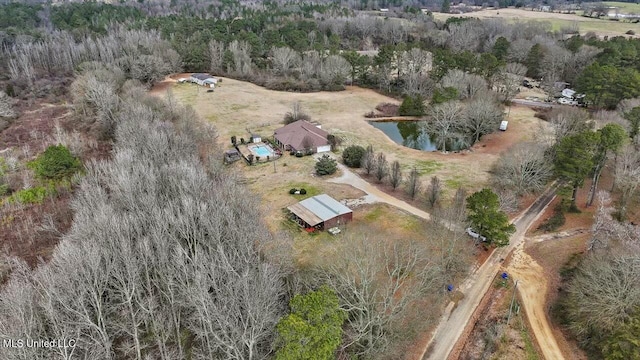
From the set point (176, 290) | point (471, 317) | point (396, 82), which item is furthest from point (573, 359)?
point (396, 82)

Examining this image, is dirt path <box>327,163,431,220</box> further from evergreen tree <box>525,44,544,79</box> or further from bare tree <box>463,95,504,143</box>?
evergreen tree <box>525,44,544,79</box>

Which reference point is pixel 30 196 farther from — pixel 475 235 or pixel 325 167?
pixel 475 235

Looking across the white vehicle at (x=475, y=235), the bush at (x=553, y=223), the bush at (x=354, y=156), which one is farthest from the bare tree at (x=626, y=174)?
the bush at (x=354, y=156)

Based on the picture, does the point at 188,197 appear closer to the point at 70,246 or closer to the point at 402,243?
the point at 70,246

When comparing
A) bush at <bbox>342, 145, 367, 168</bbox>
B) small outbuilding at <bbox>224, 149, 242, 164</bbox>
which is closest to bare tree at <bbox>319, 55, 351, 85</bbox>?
small outbuilding at <bbox>224, 149, 242, 164</bbox>

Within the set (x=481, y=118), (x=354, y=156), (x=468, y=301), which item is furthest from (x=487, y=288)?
(x=481, y=118)
